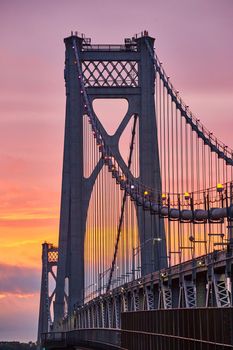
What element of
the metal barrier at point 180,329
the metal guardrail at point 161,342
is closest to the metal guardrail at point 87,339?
the metal guardrail at point 161,342

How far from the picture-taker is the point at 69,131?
8181 cm

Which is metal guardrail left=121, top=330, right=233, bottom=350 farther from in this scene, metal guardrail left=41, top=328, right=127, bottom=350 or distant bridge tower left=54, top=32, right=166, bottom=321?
distant bridge tower left=54, top=32, right=166, bottom=321

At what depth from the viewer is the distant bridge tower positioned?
7806 cm

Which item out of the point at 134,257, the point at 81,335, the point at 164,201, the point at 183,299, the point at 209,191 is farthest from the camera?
the point at 81,335

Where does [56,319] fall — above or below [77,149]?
below

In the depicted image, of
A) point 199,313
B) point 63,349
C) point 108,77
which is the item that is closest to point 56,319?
point 63,349

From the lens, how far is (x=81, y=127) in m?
81.1

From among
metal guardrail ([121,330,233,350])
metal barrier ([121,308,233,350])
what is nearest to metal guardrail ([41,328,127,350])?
metal guardrail ([121,330,233,350])

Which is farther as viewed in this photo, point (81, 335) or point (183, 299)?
point (81, 335)

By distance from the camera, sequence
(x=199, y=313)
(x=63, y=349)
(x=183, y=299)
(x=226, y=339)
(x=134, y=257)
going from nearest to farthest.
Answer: (x=226, y=339), (x=199, y=313), (x=183, y=299), (x=134, y=257), (x=63, y=349)

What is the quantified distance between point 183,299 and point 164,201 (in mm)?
17305

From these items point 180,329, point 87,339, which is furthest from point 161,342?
point 87,339

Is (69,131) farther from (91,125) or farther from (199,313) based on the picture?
(199,313)

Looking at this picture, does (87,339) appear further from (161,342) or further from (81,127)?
(161,342)
